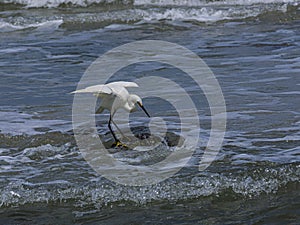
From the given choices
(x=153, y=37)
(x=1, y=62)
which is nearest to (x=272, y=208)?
(x=1, y=62)

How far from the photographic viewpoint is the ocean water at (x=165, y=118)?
4.18 meters

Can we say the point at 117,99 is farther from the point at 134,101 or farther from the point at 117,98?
the point at 134,101

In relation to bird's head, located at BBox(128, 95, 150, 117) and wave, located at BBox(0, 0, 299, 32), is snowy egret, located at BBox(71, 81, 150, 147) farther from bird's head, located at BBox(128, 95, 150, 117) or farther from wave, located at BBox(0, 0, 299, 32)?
wave, located at BBox(0, 0, 299, 32)

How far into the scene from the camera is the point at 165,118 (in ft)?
20.2

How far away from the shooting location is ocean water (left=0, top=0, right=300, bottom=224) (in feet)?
13.7

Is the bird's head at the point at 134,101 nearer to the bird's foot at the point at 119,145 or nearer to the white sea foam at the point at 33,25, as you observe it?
the bird's foot at the point at 119,145

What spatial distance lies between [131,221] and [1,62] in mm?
5174

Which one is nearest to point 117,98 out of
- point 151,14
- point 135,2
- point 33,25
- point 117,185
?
point 117,185

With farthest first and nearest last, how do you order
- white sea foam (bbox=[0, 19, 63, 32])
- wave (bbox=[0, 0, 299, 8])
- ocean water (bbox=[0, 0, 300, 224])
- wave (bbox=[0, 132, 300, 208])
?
1. wave (bbox=[0, 0, 299, 8])
2. white sea foam (bbox=[0, 19, 63, 32])
3. wave (bbox=[0, 132, 300, 208])
4. ocean water (bbox=[0, 0, 300, 224])

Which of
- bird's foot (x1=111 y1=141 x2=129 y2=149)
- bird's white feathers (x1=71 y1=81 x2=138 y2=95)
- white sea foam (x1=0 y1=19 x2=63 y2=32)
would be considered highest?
bird's white feathers (x1=71 y1=81 x2=138 y2=95)

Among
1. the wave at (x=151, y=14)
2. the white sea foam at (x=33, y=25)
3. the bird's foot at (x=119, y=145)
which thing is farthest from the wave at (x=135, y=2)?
the bird's foot at (x=119, y=145)

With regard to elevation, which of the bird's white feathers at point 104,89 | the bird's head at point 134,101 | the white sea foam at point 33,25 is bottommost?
the white sea foam at point 33,25

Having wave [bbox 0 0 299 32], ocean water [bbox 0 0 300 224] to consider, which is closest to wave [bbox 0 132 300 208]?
ocean water [bbox 0 0 300 224]

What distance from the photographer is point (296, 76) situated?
285 inches
